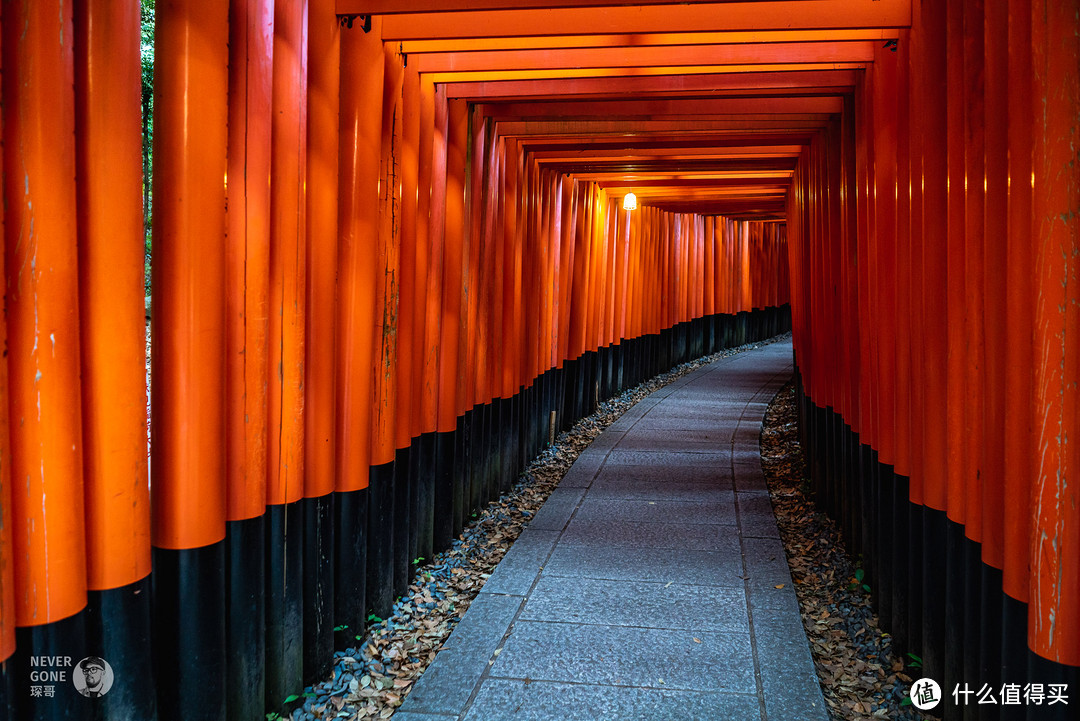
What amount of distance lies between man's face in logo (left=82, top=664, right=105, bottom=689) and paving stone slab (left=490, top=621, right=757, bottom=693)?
1.96 metres

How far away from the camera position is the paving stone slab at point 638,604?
481 centimetres

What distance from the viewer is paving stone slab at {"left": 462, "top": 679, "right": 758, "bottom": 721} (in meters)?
3.70

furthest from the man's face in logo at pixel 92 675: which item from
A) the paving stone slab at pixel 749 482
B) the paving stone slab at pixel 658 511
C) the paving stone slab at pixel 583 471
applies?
the paving stone slab at pixel 749 482

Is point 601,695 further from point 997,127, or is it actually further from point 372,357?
point 997,127

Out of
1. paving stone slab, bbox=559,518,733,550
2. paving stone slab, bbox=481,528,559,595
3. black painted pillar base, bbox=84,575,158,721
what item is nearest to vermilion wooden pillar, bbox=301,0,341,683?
black painted pillar base, bbox=84,575,158,721

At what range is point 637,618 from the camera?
4871 mm

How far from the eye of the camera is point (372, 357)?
470cm

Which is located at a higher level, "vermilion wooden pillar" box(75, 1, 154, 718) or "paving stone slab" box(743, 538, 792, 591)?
"vermilion wooden pillar" box(75, 1, 154, 718)

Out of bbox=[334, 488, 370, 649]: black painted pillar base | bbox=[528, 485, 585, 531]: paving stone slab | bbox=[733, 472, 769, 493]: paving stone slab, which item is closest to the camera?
bbox=[334, 488, 370, 649]: black painted pillar base

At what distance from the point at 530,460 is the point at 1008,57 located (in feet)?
24.1

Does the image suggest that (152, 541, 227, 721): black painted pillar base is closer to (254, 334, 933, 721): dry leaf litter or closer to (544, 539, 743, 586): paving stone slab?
(254, 334, 933, 721): dry leaf litter

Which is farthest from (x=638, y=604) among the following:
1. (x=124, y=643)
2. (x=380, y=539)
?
(x=124, y=643)

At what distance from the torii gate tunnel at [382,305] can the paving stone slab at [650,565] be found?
3.01 feet

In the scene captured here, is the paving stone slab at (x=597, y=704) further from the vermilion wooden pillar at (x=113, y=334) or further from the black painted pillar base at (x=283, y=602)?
the vermilion wooden pillar at (x=113, y=334)
